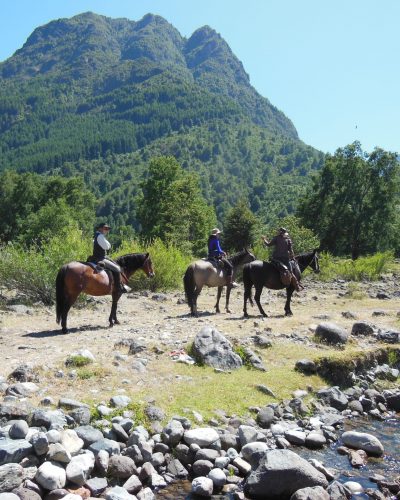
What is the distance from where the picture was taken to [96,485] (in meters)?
6.72

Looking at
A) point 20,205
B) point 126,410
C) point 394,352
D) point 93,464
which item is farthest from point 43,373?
point 20,205

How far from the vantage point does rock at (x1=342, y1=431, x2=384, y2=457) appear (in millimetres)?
8367

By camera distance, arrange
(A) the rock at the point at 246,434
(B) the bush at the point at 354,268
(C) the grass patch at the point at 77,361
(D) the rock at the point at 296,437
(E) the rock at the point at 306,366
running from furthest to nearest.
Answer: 1. (B) the bush at the point at 354,268
2. (E) the rock at the point at 306,366
3. (C) the grass patch at the point at 77,361
4. (D) the rock at the point at 296,437
5. (A) the rock at the point at 246,434

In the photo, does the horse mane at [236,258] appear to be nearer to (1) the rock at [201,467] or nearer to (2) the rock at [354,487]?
(1) the rock at [201,467]

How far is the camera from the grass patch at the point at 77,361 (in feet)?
32.4

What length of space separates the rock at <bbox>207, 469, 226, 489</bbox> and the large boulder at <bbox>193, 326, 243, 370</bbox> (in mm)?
3718

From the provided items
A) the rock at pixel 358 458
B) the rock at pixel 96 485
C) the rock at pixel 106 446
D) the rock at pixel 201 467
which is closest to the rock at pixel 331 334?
the rock at pixel 358 458

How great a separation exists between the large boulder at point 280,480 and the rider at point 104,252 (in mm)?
8231

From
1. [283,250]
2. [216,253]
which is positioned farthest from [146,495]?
[283,250]

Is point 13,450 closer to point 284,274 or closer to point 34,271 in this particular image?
point 284,274

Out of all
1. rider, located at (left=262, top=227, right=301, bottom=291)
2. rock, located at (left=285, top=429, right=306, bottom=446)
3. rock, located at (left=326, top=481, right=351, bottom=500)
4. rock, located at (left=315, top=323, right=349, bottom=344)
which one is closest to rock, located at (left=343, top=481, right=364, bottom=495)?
rock, located at (left=326, top=481, right=351, bottom=500)

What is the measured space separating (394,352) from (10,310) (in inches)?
506

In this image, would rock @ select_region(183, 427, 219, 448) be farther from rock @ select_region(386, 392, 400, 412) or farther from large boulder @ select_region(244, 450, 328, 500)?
rock @ select_region(386, 392, 400, 412)

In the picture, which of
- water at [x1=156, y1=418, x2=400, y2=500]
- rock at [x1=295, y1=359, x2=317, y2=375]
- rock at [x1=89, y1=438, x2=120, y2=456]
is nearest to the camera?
water at [x1=156, y1=418, x2=400, y2=500]
